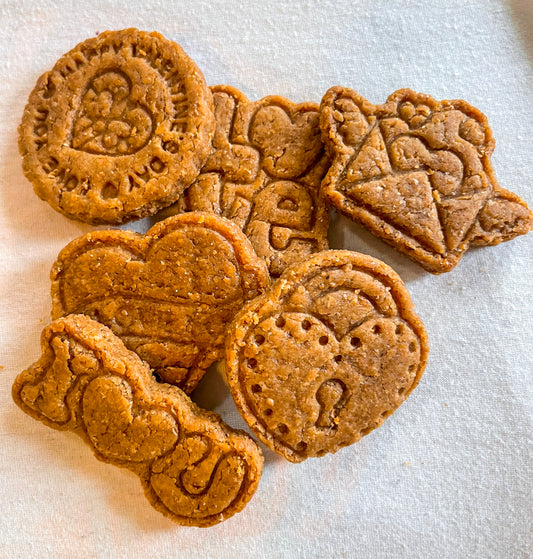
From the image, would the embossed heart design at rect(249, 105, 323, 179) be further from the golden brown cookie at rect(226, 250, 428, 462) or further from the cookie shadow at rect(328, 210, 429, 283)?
the golden brown cookie at rect(226, 250, 428, 462)

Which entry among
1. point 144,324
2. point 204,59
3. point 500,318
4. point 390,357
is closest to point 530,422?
point 500,318

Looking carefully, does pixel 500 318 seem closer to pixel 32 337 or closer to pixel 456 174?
pixel 456 174

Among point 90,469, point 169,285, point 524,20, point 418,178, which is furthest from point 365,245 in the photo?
point 90,469

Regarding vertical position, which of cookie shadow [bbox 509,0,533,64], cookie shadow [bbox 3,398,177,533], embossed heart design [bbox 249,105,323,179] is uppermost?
cookie shadow [bbox 509,0,533,64]

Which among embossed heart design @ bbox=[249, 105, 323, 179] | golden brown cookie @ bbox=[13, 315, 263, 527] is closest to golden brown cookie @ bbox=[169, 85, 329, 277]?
embossed heart design @ bbox=[249, 105, 323, 179]

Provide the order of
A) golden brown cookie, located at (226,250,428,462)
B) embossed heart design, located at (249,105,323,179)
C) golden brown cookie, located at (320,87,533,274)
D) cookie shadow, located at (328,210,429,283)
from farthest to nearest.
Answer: cookie shadow, located at (328,210,429,283) → embossed heart design, located at (249,105,323,179) → golden brown cookie, located at (320,87,533,274) → golden brown cookie, located at (226,250,428,462)

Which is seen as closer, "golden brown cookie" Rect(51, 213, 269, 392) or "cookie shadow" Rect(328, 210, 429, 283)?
"golden brown cookie" Rect(51, 213, 269, 392)
